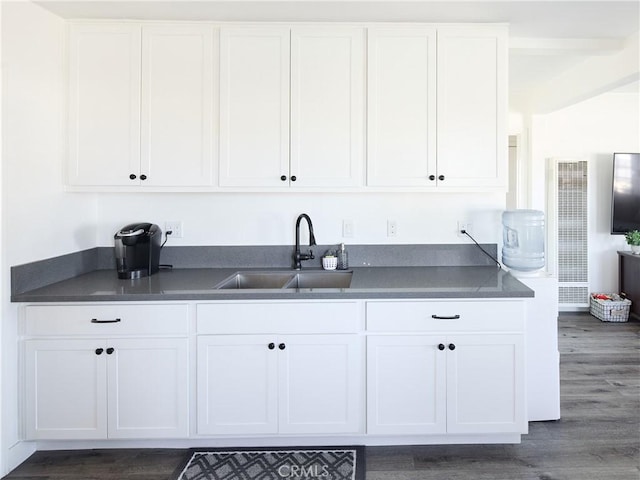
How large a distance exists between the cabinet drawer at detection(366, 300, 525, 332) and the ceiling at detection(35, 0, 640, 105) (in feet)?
4.97

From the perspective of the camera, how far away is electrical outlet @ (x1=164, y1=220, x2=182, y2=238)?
9.05ft

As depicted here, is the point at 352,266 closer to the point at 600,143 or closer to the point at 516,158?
the point at 516,158

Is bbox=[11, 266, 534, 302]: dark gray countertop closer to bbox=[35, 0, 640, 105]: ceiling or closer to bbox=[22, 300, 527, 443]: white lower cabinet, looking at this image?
bbox=[22, 300, 527, 443]: white lower cabinet

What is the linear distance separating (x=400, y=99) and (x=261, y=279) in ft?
4.37

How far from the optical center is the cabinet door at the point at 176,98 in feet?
7.84

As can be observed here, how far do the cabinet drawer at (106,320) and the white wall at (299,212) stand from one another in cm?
76

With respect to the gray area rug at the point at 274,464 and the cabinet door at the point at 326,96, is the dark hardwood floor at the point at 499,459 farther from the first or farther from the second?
the cabinet door at the point at 326,96

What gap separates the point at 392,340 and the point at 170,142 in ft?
5.25

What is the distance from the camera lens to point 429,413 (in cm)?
213

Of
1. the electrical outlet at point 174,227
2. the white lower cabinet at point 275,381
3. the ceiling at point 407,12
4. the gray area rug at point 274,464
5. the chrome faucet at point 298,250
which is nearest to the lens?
the gray area rug at point 274,464

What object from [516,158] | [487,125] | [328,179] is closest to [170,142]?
A: [328,179]

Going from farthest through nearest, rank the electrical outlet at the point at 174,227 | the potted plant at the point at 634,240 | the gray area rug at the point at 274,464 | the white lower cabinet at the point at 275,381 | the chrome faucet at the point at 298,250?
the potted plant at the point at 634,240
the electrical outlet at the point at 174,227
the chrome faucet at the point at 298,250
the white lower cabinet at the point at 275,381
the gray area rug at the point at 274,464

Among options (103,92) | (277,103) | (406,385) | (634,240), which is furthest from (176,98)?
(634,240)

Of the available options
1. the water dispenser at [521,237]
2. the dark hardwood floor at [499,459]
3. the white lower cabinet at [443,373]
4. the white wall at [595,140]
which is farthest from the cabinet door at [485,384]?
the white wall at [595,140]
